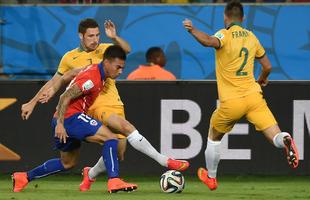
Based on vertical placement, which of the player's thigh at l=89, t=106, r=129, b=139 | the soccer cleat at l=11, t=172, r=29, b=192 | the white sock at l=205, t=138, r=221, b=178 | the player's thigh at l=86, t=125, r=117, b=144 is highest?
the player's thigh at l=89, t=106, r=129, b=139

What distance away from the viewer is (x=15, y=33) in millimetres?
18969

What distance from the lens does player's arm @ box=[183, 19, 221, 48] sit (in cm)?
1184

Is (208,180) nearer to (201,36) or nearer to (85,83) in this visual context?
(201,36)

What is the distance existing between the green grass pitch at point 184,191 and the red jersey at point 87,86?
93cm

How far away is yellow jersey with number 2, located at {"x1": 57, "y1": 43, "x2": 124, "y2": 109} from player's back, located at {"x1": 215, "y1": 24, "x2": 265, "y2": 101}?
1.23 metres

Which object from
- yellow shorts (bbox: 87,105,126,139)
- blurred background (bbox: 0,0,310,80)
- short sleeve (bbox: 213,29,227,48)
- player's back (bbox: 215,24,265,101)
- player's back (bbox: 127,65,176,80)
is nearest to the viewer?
short sleeve (bbox: 213,29,227,48)

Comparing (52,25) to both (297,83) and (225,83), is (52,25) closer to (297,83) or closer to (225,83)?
(297,83)

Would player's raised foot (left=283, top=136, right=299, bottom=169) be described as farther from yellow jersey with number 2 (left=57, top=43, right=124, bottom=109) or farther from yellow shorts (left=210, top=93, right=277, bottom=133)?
yellow jersey with number 2 (left=57, top=43, right=124, bottom=109)

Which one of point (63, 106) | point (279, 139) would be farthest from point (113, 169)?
point (279, 139)

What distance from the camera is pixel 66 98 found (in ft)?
38.8

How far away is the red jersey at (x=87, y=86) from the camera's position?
1190 centimetres

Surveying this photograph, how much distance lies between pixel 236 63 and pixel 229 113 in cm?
55

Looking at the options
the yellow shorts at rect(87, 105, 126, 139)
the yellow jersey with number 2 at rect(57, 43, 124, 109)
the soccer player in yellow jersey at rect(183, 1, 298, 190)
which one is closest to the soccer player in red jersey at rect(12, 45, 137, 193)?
the yellow shorts at rect(87, 105, 126, 139)

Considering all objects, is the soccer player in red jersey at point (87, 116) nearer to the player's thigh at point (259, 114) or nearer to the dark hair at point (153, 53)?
the player's thigh at point (259, 114)
